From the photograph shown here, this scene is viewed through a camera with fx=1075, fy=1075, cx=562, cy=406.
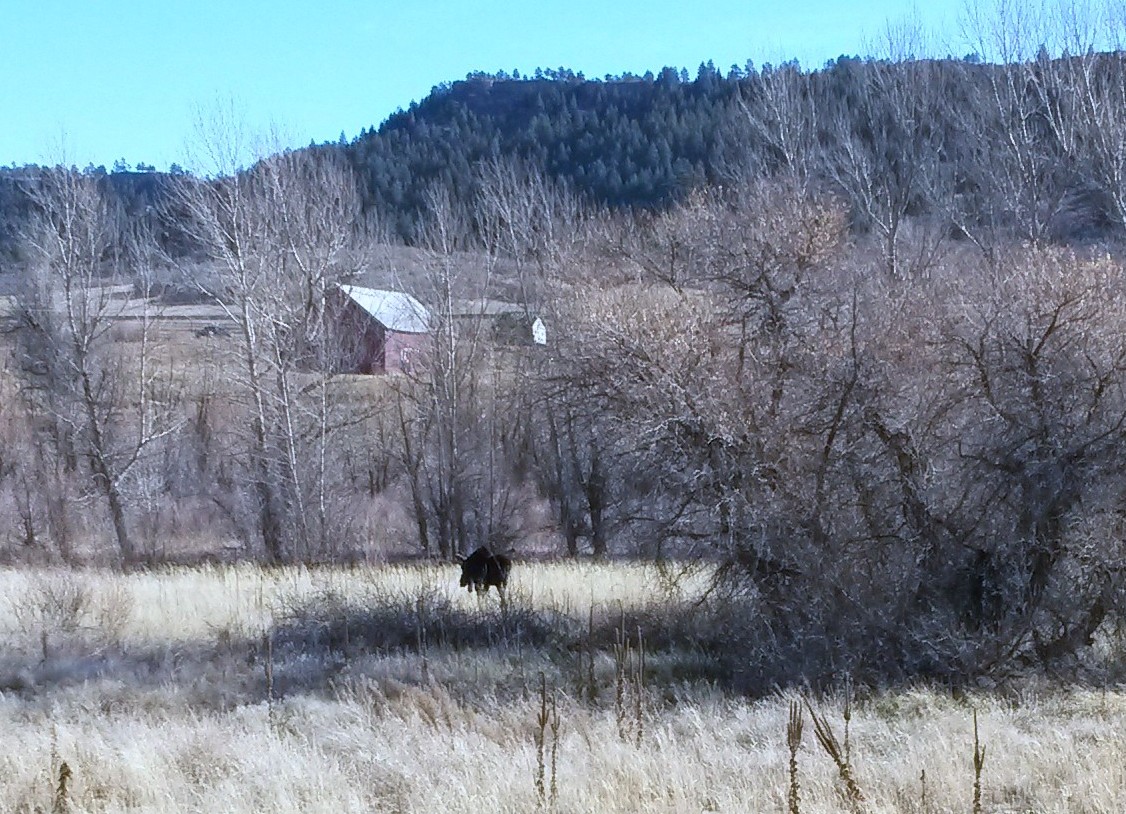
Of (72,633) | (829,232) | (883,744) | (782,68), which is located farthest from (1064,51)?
(72,633)

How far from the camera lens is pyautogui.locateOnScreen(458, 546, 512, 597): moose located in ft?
49.0

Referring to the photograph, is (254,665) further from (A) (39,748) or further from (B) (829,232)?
(B) (829,232)

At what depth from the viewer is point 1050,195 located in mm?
27797

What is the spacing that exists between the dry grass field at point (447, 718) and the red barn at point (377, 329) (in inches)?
512

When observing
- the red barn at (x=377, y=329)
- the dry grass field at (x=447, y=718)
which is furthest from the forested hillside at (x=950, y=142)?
the dry grass field at (x=447, y=718)

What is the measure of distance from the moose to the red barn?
47.3 ft

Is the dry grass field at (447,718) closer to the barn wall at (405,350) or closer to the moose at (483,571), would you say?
the moose at (483,571)

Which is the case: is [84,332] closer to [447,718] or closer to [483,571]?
[483,571]

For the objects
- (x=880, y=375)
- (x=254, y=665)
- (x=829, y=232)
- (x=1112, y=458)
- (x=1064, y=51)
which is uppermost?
(x=1064, y=51)

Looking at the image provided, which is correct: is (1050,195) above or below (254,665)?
above

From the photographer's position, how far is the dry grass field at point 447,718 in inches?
252

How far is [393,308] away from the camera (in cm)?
3322

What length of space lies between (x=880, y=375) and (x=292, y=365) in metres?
18.2

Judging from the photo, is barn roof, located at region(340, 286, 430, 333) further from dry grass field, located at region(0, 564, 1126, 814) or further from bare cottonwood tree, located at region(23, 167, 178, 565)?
dry grass field, located at region(0, 564, 1126, 814)
